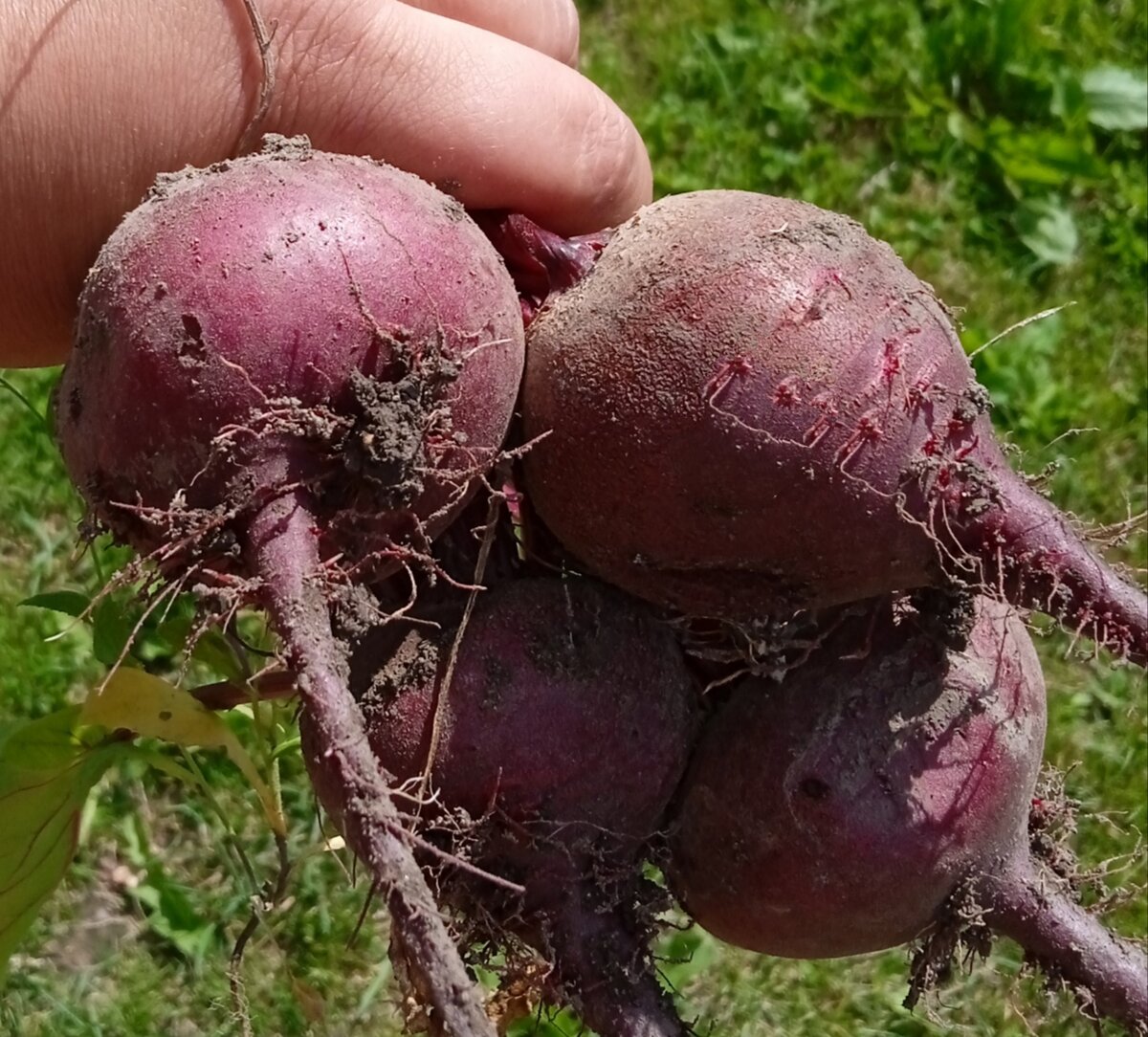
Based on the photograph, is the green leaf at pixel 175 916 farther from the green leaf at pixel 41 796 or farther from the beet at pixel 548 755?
the beet at pixel 548 755

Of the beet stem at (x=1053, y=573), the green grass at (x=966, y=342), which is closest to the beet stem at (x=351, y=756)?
the beet stem at (x=1053, y=573)

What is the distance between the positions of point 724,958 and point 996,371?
186cm

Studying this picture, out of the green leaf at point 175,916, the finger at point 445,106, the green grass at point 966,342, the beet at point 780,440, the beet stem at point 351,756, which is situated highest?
the finger at point 445,106

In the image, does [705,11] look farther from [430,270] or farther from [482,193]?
[430,270]

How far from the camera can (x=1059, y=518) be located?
1541 millimetres

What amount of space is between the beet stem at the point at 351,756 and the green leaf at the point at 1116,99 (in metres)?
3.39

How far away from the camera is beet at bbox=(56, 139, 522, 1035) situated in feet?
4.34

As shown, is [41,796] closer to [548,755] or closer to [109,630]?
[109,630]

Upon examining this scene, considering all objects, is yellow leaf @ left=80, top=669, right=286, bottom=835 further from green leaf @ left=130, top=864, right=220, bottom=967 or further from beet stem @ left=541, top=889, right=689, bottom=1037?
green leaf @ left=130, top=864, right=220, bottom=967

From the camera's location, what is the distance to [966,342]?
3.50m

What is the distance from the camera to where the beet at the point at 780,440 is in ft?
4.73

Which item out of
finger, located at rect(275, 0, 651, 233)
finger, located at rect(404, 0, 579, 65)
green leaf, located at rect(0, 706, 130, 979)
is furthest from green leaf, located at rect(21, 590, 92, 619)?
finger, located at rect(404, 0, 579, 65)

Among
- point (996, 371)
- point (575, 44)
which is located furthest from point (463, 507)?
point (996, 371)

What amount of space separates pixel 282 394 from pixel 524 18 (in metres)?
1.09
